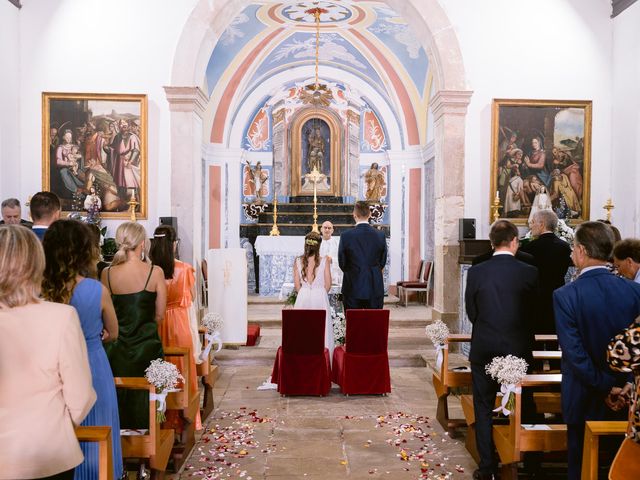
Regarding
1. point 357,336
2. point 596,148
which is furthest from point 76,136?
point 596,148

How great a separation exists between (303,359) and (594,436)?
3.58 m

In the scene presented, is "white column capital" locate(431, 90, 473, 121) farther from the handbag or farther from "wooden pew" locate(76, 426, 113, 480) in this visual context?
"wooden pew" locate(76, 426, 113, 480)

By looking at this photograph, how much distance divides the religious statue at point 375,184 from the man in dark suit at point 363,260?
28.0 ft

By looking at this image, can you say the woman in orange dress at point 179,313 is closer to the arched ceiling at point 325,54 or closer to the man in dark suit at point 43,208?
the man in dark suit at point 43,208

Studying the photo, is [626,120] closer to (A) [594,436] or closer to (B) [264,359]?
(B) [264,359]

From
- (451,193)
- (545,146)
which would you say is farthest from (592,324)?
(545,146)

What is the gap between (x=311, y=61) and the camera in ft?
48.4

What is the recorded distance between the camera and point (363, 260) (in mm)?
6699

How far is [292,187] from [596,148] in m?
8.77

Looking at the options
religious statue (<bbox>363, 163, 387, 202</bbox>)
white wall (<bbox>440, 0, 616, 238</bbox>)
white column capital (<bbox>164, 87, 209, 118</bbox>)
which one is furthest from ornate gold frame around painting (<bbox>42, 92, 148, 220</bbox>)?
religious statue (<bbox>363, 163, 387, 202</bbox>)

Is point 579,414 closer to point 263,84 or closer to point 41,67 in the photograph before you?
point 41,67

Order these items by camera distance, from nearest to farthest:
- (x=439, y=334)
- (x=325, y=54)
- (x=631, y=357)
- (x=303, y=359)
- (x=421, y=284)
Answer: (x=631, y=357) → (x=439, y=334) → (x=303, y=359) → (x=421, y=284) → (x=325, y=54)

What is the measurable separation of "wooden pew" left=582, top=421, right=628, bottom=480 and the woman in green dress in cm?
254

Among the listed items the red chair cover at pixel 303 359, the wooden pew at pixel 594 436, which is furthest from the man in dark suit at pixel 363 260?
the wooden pew at pixel 594 436
